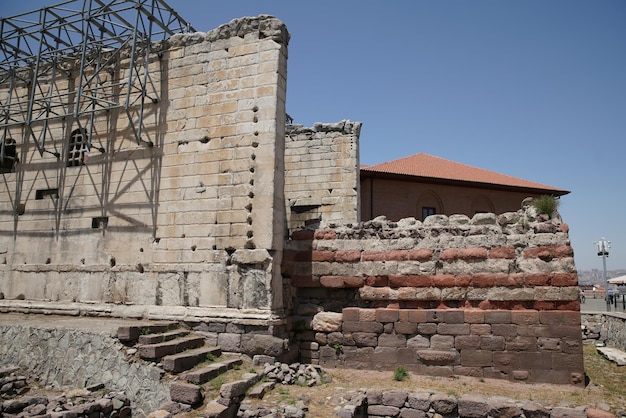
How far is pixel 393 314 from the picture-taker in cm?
835

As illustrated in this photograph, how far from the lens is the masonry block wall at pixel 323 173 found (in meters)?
14.4

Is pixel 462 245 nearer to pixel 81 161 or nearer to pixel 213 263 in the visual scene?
pixel 213 263

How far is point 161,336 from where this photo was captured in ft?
24.7

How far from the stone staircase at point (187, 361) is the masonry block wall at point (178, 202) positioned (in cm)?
67

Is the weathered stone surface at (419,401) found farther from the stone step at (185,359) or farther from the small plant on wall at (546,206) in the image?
the small plant on wall at (546,206)

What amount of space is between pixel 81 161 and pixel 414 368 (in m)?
8.53

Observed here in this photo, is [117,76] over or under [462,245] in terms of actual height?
over

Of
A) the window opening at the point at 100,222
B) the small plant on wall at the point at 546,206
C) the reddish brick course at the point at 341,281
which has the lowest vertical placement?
the reddish brick course at the point at 341,281

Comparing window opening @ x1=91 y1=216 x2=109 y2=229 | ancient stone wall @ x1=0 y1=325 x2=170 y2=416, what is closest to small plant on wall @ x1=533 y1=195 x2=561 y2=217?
ancient stone wall @ x1=0 y1=325 x2=170 y2=416

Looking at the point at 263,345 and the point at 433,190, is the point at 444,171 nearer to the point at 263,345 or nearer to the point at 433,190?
the point at 433,190

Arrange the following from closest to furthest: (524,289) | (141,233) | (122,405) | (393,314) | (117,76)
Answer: (122,405) < (524,289) < (393,314) < (141,233) < (117,76)

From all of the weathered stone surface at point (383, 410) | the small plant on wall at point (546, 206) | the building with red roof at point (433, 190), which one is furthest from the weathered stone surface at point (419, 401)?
the building with red roof at point (433, 190)

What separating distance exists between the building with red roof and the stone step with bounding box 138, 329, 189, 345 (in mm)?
14482

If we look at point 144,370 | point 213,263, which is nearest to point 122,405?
point 144,370
